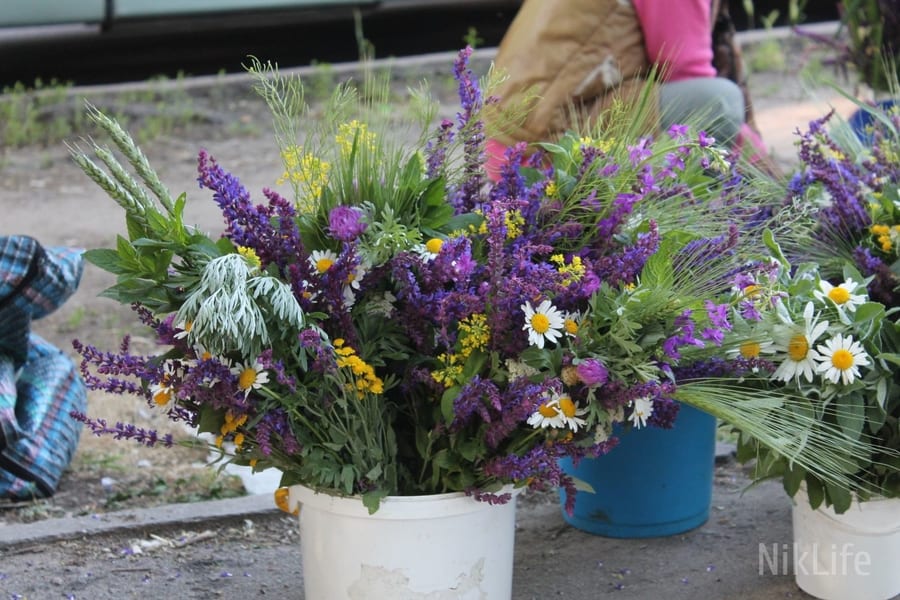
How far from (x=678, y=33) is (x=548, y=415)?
5.49ft

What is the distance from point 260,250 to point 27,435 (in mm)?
1158

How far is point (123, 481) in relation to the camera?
9.19ft

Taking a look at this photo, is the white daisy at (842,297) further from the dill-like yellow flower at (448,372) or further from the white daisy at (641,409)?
the dill-like yellow flower at (448,372)

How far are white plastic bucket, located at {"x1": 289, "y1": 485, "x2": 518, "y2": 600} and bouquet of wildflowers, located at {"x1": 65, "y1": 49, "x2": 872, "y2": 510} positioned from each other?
0.16 ft

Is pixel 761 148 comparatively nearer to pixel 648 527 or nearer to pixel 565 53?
pixel 565 53

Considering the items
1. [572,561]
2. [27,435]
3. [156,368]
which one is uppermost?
[156,368]

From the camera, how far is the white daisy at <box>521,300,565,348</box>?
1.69 m

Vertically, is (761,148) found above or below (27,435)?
above

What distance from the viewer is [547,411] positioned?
1705mm

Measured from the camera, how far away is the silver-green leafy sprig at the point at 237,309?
158 centimetres

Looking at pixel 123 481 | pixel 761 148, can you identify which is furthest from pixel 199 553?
pixel 761 148

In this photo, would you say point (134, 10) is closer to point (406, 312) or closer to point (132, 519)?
point (132, 519)

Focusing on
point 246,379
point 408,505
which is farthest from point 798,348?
point 246,379

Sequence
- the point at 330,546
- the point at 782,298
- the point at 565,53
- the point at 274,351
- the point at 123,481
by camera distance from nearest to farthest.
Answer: the point at 274,351 → the point at 330,546 → the point at 782,298 → the point at 123,481 → the point at 565,53
